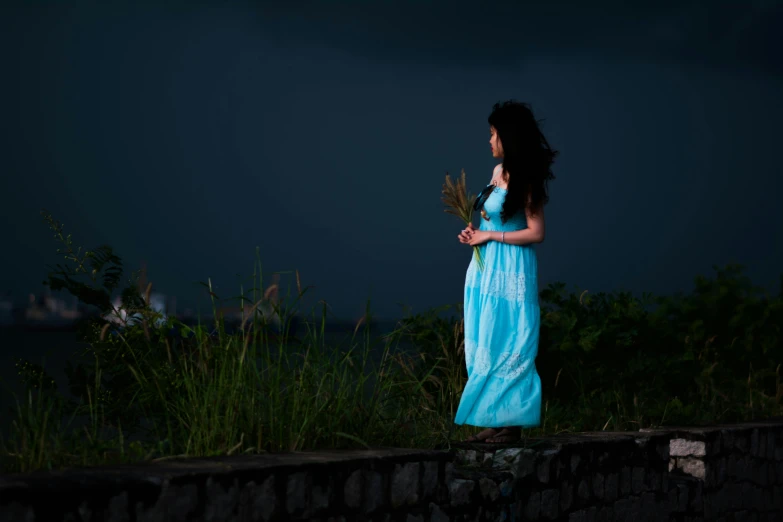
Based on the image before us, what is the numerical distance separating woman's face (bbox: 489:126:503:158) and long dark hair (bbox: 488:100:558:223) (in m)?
0.03

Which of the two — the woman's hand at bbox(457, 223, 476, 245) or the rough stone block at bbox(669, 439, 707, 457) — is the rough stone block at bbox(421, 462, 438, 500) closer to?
the woman's hand at bbox(457, 223, 476, 245)

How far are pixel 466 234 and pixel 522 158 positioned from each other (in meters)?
0.53

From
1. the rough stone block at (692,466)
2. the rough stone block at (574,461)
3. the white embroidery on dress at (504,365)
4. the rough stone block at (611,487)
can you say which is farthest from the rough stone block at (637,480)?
the white embroidery on dress at (504,365)

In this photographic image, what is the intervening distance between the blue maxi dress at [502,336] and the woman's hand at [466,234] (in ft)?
0.38

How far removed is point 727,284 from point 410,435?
6.39 metres

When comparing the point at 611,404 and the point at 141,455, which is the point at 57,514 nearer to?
the point at 141,455

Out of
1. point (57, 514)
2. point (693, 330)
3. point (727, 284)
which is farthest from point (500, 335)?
point (727, 284)

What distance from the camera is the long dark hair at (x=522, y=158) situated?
194 inches

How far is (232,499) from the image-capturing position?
3.43 metres

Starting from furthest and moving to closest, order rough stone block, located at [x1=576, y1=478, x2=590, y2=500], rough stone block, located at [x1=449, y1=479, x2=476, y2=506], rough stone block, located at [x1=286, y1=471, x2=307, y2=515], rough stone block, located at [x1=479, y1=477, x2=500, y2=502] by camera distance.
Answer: rough stone block, located at [x1=576, y1=478, x2=590, y2=500] < rough stone block, located at [x1=479, y1=477, x2=500, y2=502] < rough stone block, located at [x1=449, y1=479, x2=476, y2=506] < rough stone block, located at [x1=286, y1=471, x2=307, y2=515]

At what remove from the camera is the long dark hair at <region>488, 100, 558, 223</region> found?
4918 mm

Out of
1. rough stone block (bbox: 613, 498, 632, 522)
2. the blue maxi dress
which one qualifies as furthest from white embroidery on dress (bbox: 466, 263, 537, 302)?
rough stone block (bbox: 613, 498, 632, 522)

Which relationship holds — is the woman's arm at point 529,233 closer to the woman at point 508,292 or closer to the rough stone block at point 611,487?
the woman at point 508,292

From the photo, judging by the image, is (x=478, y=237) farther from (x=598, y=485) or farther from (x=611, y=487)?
(x=611, y=487)
